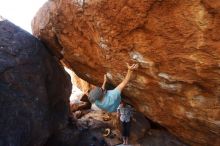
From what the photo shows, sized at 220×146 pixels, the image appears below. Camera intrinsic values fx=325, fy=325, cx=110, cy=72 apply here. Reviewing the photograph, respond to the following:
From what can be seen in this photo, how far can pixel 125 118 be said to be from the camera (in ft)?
30.0

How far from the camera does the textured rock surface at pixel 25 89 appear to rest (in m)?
6.98

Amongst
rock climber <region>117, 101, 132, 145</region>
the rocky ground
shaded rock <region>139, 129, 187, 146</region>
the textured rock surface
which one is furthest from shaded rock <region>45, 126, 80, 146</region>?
shaded rock <region>139, 129, 187, 146</region>

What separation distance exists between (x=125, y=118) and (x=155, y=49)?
12.1 ft

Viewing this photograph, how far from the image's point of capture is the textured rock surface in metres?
6.98

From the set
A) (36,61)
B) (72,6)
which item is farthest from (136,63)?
(36,61)

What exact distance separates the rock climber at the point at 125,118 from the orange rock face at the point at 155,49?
685mm

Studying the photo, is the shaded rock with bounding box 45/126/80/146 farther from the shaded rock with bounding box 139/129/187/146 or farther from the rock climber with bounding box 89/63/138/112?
the rock climber with bounding box 89/63/138/112

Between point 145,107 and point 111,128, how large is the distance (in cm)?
Answer: 248

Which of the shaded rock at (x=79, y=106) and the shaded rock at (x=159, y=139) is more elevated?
the shaded rock at (x=159, y=139)

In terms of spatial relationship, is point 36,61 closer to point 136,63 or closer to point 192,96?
point 136,63

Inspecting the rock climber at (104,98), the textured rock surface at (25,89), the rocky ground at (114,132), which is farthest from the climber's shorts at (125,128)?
the rock climber at (104,98)

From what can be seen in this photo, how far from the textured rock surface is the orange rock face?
22.9 inches

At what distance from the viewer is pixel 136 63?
21.3 feet

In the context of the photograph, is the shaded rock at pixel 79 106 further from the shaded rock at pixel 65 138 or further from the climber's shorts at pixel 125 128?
the climber's shorts at pixel 125 128
